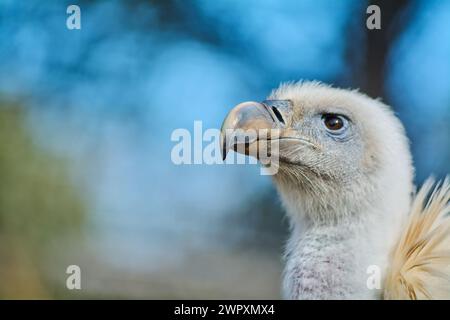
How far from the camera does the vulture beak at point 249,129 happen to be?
1.71 m

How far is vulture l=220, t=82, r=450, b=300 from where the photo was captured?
171 centimetres

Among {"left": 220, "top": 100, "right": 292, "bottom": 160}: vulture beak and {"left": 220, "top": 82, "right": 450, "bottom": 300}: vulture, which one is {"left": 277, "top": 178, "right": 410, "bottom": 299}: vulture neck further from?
{"left": 220, "top": 100, "right": 292, "bottom": 160}: vulture beak

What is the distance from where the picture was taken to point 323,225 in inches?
72.7

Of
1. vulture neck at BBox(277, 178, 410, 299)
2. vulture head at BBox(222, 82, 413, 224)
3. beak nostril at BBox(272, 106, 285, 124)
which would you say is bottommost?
vulture neck at BBox(277, 178, 410, 299)

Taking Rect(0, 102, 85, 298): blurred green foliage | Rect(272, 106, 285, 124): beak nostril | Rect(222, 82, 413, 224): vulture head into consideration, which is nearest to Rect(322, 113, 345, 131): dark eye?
Rect(222, 82, 413, 224): vulture head

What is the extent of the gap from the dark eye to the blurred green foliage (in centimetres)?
105

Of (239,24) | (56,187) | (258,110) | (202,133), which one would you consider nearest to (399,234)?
(258,110)

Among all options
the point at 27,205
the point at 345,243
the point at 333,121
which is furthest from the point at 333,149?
the point at 27,205

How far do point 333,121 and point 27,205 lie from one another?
1.25 metres

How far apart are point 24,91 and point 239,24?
817 millimetres

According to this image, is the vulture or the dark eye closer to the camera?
the vulture

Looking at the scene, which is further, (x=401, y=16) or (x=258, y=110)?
(x=401, y=16)
